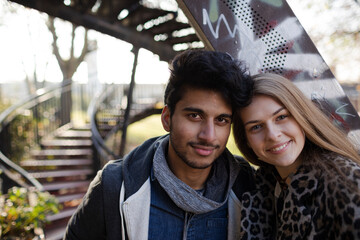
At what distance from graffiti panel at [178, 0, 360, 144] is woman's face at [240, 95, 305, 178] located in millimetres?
369

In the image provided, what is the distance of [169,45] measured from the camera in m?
7.22

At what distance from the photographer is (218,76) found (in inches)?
81.3

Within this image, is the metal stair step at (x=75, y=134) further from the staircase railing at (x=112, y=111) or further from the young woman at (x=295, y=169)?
the young woman at (x=295, y=169)

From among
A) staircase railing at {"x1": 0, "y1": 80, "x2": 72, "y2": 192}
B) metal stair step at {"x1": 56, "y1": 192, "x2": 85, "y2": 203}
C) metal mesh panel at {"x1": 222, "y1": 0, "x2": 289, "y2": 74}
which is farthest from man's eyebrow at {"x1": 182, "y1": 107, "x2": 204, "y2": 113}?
metal stair step at {"x1": 56, "y1": 192, "x2": 85, "y2": 203}

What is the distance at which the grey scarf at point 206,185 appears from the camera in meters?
2.11

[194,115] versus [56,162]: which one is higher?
[194,115]

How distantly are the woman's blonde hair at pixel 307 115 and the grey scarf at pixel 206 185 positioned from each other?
0.51 meters

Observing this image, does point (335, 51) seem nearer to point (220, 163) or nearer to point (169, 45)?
point (169, 45)

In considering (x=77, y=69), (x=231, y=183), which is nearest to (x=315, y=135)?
(x=231, y=183)

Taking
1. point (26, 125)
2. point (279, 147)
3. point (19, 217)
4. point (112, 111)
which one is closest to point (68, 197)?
point (26, 125)

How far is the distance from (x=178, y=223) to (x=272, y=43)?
4.94ft

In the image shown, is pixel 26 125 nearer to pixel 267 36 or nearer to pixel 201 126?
pixel 201 126

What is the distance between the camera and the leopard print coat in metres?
1.56

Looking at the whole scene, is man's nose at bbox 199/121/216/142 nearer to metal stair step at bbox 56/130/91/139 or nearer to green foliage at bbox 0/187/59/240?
green foliage at bbox 0/187/59/240
